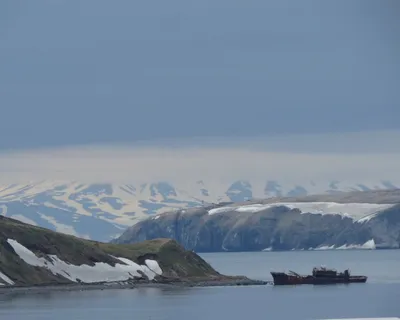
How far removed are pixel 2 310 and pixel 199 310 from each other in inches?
1061

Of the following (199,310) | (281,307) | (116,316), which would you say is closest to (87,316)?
(116,316)

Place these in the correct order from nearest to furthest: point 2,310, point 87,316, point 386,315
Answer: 1. point 386,315
2. point 87,316
3. point 2,310

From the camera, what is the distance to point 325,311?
186 m

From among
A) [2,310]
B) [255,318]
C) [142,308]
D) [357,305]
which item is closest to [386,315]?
[255,318]

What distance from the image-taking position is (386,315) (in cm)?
16950

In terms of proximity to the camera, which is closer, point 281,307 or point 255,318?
point 255,318

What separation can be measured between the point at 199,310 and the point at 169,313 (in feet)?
20.1

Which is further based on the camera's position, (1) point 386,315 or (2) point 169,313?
(2) point 169,313

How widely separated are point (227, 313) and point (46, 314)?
77.2ft

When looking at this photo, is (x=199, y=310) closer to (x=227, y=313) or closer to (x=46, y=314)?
(x=227, y=313)

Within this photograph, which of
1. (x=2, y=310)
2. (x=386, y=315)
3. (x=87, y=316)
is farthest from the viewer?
(x=2, y=310)

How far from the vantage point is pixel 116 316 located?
606 feet

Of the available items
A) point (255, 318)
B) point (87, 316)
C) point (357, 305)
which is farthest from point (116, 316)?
point (357, 305)

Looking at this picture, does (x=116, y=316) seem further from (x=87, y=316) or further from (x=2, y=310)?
(x=2, y=310)
